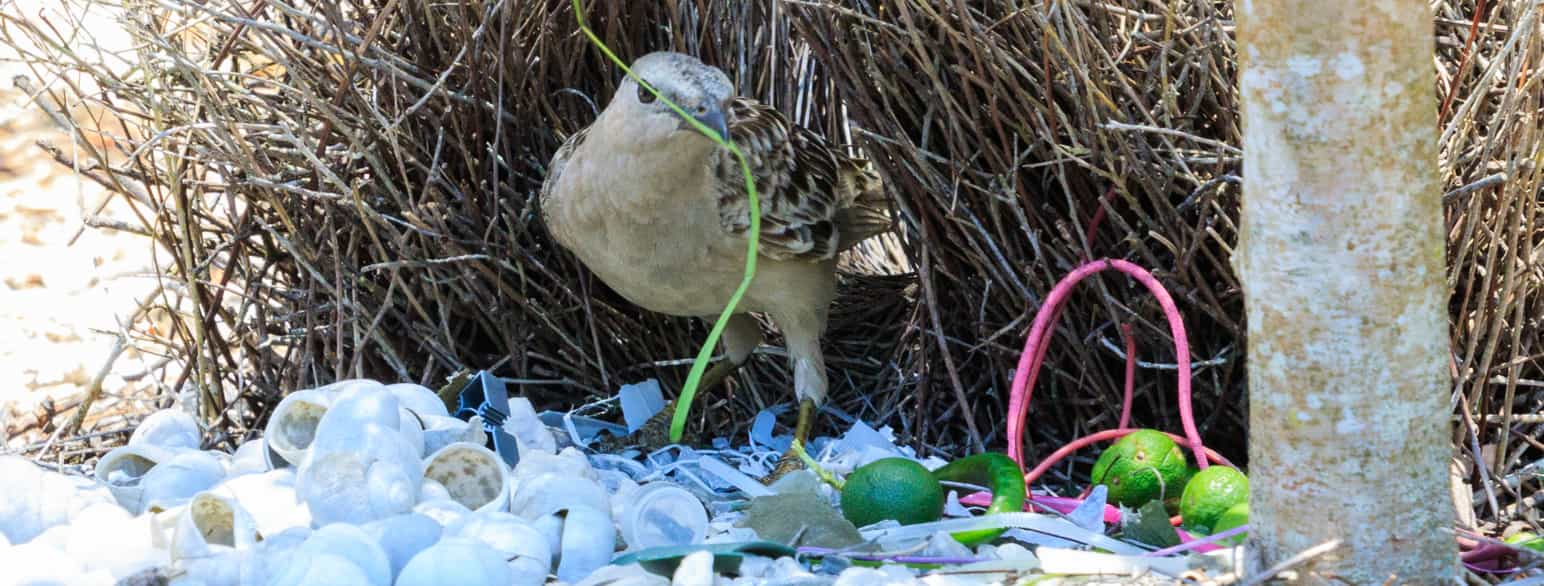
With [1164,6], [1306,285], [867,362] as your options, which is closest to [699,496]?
[867,362]

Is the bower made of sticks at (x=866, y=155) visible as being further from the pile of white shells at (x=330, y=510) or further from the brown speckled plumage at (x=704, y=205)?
the pile of white shells at (x=330, y=510)

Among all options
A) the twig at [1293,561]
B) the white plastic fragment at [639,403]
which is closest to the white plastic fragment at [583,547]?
the twig at [1293,561]

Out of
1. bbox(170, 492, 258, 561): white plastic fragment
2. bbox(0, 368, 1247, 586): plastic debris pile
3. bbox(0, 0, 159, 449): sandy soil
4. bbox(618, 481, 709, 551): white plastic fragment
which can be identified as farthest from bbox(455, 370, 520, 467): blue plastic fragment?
bbox(0, 0, 159, 449): sandy soil

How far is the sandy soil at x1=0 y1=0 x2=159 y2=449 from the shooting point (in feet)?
14.0

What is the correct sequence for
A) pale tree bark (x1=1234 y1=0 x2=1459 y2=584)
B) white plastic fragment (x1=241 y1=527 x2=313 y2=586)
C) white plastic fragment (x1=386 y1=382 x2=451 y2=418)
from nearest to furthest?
pale tree bark (x1=1234 y1=0 x2=1459 y2=584)
white plastic fragment (x1=241 y1=527 x2=313 y2=586)
white plastic fragment (x1=386 y1=382 x2=451 y2=418)

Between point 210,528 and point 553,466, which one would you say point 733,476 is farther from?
point 210,528

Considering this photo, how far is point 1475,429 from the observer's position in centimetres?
243

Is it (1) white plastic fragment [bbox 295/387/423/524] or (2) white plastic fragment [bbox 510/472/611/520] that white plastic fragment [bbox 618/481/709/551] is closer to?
(2) white plastic fragment [bbox 510/472/611/520]

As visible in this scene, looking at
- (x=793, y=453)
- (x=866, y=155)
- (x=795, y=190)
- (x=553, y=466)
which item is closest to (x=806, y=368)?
(x=793, y=453)

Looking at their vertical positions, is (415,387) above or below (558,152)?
below

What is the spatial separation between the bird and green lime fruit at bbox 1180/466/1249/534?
888 millimetres

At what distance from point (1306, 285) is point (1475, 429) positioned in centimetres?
106

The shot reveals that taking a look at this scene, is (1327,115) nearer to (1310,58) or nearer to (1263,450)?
(1310,58)

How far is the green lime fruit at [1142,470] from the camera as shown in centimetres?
230
